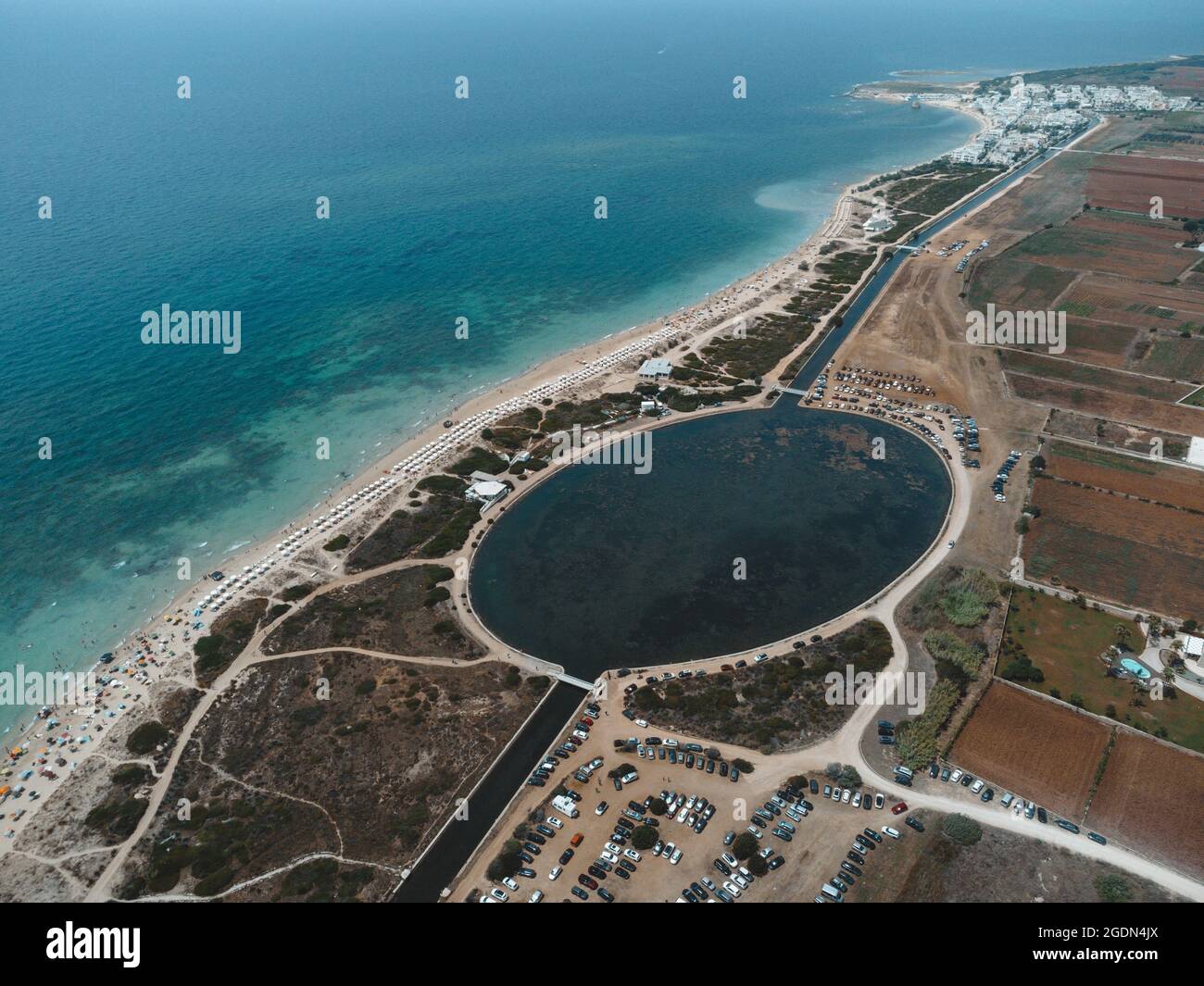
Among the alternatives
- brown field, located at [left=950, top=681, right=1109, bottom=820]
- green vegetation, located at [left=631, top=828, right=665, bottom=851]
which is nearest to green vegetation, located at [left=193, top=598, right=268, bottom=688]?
green vegetation, located at [left=631, top=828, right=665, bottom=851]

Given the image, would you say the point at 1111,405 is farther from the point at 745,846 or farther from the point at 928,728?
the point at 745,846

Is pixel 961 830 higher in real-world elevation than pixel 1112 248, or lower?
lower

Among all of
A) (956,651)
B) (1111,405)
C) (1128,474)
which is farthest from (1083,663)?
(1111,405)

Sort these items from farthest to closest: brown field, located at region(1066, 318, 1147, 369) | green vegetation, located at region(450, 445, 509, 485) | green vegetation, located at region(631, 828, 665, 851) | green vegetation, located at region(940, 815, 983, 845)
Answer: brown field, located at region(1066, 318, 1147, 369) → green vegetation, located at region(450, 445, 509, 485) → green vegetation, located at region(631, 828, 665, 851) → green vegetation, located at region(940, 815, 983, 845)

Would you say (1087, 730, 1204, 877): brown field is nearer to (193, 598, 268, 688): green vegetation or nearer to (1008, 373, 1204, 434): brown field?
(1008, 373, 1204, 434): brown field

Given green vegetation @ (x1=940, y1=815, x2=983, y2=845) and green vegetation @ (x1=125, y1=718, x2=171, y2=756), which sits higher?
green vegetation @ (x1=125, y1=718, x2=171, y2=756)

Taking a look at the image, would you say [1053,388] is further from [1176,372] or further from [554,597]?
[554,597]
